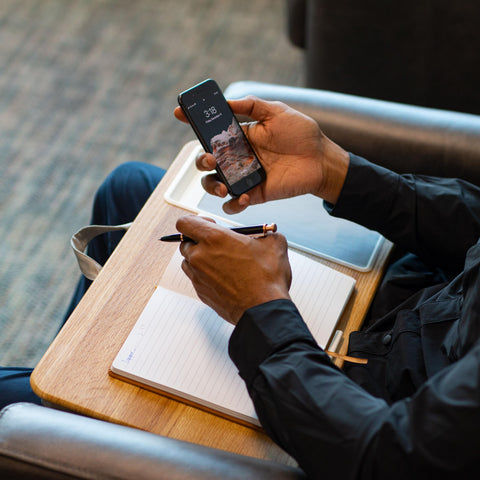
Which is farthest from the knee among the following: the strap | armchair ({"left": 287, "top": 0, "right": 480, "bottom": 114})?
armchair ({"left": 287, "top": 0, "right": 480, "bottom": 114})

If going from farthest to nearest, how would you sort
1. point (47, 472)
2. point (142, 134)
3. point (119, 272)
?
1. point (142, 134)
2. point (119, 272)
3. point (47, 472)

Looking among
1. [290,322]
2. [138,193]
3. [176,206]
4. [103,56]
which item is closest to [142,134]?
[103,56]

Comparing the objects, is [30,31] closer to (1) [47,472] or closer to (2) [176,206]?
(2) [176,206]

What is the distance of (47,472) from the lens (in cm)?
64

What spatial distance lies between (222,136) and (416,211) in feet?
1.12

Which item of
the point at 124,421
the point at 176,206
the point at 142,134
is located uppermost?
the point at 176,206

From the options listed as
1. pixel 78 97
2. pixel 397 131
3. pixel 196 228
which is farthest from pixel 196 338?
pixel 78 97

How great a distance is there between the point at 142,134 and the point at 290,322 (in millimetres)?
1369

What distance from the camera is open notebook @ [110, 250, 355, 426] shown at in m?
0.75

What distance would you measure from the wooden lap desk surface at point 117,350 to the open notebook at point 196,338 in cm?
2

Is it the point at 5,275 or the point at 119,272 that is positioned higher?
the point at 119,272

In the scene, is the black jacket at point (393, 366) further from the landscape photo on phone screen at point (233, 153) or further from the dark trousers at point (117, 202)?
the dark trousers at point (117, 202)

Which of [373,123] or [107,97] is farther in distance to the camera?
[107,97]

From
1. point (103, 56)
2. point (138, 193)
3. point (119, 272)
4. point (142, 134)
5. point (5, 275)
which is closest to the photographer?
point (119, 272)
